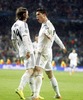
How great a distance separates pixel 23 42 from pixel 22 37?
13 centimetres

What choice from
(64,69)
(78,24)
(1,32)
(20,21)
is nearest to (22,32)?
(20,21)

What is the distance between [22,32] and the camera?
34.6 feet

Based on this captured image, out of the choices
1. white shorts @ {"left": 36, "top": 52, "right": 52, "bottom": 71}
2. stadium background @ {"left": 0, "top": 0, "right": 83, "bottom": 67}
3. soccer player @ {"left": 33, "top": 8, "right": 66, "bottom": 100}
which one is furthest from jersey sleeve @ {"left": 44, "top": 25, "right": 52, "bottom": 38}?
stadium background @ {"left": 0, "top": 0, "right": 83, "bottom": 67}

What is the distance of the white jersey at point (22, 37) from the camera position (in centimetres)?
1052

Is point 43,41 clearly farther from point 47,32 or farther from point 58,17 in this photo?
point 58,17

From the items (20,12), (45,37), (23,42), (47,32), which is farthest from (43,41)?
(20,12)

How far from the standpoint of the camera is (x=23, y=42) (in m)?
10.6

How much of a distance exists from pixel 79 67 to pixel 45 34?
31.4 metres

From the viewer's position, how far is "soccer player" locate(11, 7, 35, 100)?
1052 cm

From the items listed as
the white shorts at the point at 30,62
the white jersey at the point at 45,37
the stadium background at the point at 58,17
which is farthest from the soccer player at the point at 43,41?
the stadium background at the point at 58,17

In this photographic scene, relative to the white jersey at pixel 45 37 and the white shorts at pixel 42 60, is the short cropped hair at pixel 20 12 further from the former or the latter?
the white shorts at pixel 42 60

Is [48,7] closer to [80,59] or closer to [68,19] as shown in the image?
[68,19]

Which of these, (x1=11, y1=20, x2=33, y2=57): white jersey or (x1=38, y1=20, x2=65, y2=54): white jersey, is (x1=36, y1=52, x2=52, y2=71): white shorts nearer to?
(x1=38, y1=20, x2=65, y2=54): white jersey

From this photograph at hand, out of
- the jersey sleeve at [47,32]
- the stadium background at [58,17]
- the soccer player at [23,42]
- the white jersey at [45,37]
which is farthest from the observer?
the stadium background at [58,17]
